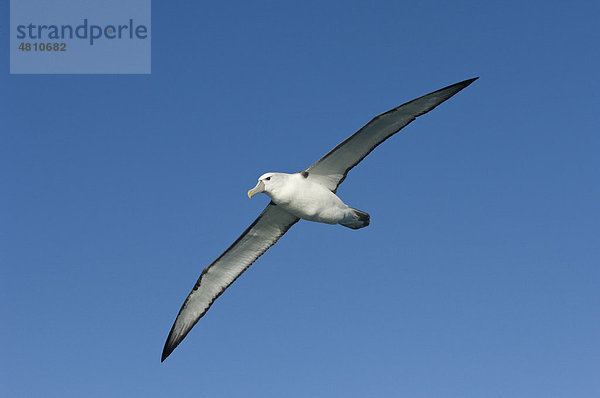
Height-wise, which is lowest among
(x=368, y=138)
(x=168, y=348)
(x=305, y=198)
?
(x=168, y=348)

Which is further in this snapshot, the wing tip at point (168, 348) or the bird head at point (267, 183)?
the wing tip at point (168, 348)

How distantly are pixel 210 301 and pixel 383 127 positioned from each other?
615 centimetres

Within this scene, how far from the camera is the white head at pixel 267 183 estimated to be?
1263cm

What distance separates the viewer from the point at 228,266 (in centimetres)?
1524

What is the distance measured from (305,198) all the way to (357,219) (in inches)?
55.2

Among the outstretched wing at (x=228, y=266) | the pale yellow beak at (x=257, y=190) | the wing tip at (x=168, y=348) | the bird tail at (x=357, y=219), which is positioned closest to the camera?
the pale yellow beak at (x=257, y=190)

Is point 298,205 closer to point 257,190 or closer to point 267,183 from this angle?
point 267,183

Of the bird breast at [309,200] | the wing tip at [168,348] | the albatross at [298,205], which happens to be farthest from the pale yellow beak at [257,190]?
the wing tip at [168,348]

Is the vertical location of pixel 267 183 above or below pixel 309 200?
above

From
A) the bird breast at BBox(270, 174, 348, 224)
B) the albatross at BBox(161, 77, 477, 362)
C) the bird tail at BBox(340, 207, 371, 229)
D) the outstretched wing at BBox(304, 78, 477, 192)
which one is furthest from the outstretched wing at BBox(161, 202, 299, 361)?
the bird tail at BBox(340, 207, 371, 229)

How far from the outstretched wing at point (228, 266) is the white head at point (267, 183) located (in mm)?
1521

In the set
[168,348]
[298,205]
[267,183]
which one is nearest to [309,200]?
[298,205]

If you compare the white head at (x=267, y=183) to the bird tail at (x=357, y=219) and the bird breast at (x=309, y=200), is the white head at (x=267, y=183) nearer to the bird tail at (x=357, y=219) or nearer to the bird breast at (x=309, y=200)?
the bird breast at (x=309, y=200)

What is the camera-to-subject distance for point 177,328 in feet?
A: 51.1
